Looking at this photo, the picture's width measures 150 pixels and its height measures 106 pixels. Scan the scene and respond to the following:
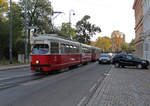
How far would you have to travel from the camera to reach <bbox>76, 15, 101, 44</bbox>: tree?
257 ft

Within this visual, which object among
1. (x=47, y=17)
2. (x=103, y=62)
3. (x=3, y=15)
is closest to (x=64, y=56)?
(x=103, y=62)

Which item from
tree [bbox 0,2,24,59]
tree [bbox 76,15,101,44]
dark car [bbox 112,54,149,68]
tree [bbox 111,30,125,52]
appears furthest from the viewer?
tree [bbox 111,30,125,52]

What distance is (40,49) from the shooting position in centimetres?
1419

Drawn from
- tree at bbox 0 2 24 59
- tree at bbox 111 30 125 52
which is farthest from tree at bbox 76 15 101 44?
tree at bbox 0 2 24 59

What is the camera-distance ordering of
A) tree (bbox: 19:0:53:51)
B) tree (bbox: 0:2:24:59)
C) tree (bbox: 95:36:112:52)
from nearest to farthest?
1. tree (bbox: 0:2:24:59)
2. tree (bbox: 19:0:53:51)
3. tree (bbox: 95:36:112:52)

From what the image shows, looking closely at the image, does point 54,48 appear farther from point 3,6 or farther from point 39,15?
point 3,6

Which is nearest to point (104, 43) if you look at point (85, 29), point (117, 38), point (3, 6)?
point (117, 38)

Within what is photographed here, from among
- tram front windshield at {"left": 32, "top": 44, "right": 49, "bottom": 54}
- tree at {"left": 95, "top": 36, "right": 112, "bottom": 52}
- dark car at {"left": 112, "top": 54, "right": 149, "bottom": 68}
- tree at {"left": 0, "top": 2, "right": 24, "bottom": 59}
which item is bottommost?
dark car at {"left": 112, "top": 54, "right": 149, "bottom": 68}

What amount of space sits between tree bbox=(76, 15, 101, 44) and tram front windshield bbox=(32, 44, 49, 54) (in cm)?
6419

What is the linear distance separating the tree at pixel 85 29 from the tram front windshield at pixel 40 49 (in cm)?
6419

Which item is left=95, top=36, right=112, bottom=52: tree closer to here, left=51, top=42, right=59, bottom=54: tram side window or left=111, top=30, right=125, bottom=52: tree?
left=111, top=30, right=125, bottom=52: tree

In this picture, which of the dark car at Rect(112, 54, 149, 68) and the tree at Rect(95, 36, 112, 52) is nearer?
the dark car at Rect(112, 54, 149, 68)

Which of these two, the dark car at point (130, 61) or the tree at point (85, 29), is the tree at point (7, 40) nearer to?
the dark car at point (130, 61)

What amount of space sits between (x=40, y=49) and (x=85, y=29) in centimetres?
6572
